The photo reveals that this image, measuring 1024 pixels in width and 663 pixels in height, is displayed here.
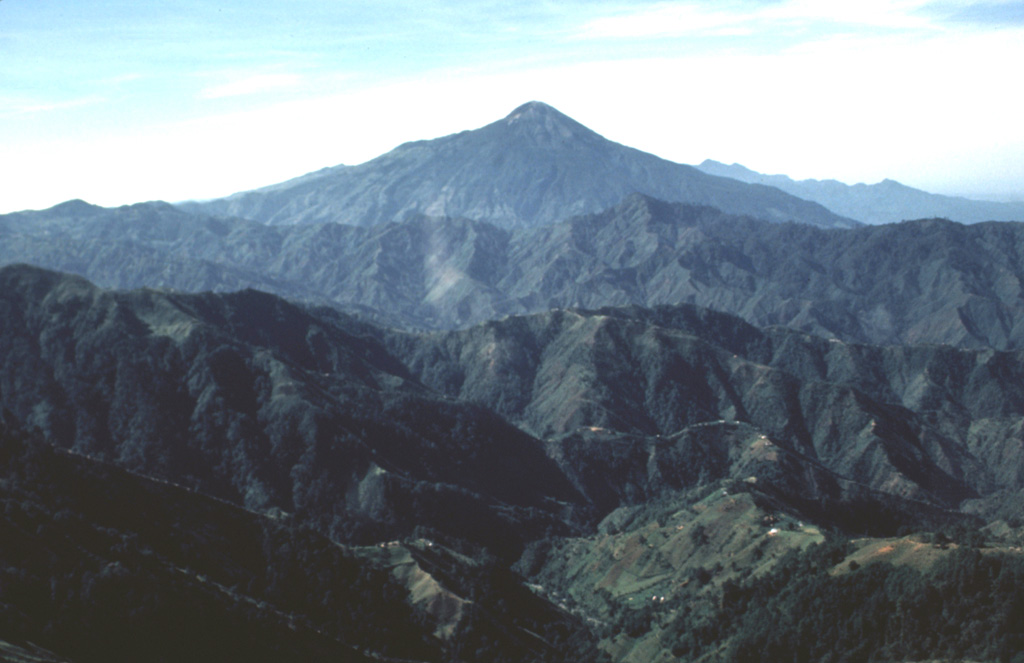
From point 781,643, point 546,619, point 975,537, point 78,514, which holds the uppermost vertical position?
point 78,514

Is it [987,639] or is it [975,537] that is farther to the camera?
[975,537]

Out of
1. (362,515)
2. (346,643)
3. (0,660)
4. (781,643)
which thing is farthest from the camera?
(362,515)

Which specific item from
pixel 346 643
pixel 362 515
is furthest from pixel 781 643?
pixel 362 515

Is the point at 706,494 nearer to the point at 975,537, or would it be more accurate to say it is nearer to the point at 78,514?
the point at 975,537

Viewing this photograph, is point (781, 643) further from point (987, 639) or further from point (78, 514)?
point (78, 514)

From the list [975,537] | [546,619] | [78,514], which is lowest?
[546,619]

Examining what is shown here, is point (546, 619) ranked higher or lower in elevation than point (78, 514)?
lower

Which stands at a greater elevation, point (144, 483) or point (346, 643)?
point (144, 483)

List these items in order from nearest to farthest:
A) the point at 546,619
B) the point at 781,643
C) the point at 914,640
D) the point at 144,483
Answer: the point at 914,640, the point at 781,643, the point at 144,483, the point at 546,619

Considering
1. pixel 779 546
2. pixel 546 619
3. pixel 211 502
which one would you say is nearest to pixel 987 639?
pixel 779 546
